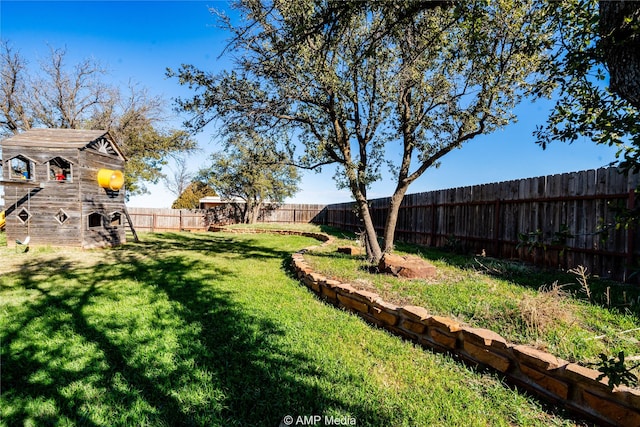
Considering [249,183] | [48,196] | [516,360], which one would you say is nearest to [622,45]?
[516,360]

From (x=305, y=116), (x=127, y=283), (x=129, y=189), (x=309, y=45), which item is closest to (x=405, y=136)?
(x=305, y=116)

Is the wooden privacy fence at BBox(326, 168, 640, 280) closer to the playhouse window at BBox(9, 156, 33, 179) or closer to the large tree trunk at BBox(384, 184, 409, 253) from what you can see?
the large tree trunk at BBox(384, 184, 409, 253)

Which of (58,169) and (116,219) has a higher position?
(58,169)

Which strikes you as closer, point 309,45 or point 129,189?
point 309,45

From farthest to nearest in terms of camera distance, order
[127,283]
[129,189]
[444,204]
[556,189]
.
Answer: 1. [129,189]
2. [444,204]
3. [556,189]
4. [127,283]

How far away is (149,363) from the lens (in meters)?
2.72

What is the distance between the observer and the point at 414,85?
19.7ft

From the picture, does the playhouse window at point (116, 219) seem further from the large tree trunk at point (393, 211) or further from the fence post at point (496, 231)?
the fence post at point (496, 231)

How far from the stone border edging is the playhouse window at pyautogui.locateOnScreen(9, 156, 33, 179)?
1207cm

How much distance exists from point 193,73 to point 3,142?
8.25 meters

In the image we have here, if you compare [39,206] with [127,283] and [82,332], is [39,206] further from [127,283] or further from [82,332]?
[82,332]

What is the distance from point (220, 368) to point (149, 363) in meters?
0.68

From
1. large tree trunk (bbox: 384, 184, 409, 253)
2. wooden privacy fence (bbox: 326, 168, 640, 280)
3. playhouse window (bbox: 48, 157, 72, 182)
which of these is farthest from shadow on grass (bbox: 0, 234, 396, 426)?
playhouse window (bbox: 48, 157, 72, 182)

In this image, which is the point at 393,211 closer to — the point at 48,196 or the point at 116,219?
the point at 116,219
